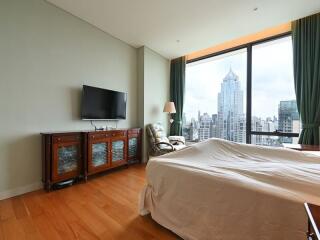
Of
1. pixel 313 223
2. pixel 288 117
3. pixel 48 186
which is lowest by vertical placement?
pixel 48 186

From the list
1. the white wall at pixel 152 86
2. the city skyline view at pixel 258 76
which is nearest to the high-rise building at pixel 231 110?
the city skyline view at pixel 258 76

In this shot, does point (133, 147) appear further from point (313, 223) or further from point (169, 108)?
point (313, 223)

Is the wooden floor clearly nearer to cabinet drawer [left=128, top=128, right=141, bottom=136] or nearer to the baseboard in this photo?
the baseboard

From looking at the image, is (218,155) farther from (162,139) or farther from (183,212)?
(162,139)

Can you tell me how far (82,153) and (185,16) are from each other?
297 centimetres

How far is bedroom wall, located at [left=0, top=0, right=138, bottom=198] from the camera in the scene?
229cm

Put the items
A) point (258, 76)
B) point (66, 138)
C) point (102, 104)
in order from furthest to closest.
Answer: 1. point (258, 76)
2. point (102, 104)
3. point (66, 138)

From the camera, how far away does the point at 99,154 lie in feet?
10.2

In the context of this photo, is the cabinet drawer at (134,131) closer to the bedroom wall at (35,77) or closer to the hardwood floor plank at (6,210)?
the bedroom wall at (35,77)

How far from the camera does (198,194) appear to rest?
1.40 m

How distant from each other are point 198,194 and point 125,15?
3061 mm

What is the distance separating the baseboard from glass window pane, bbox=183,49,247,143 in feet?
11.7

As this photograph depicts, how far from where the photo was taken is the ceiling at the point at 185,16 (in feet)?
8.69

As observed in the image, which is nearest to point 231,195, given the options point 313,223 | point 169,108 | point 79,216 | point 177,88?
point 313,223
